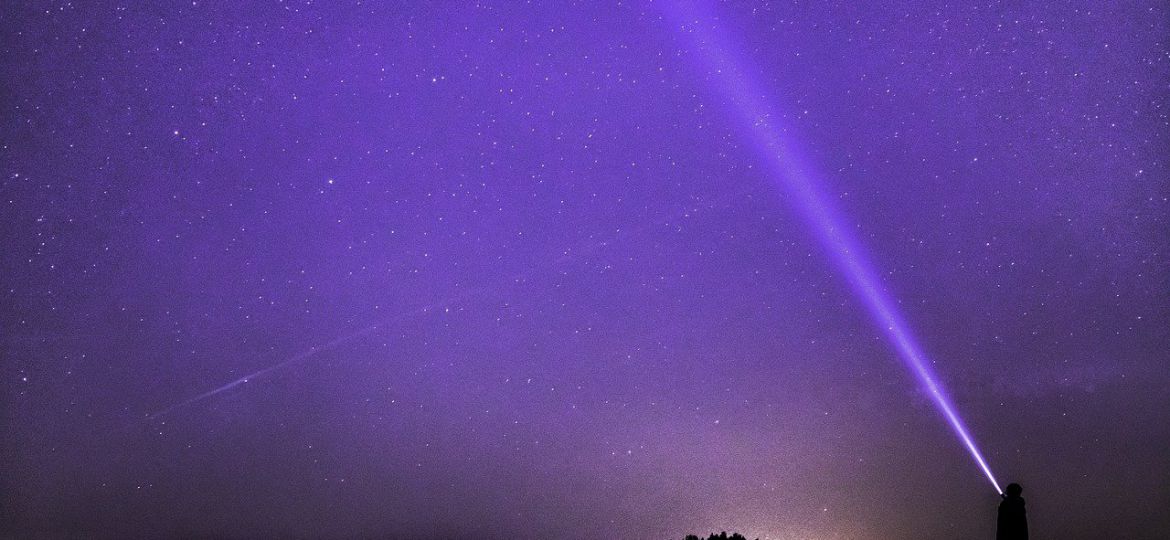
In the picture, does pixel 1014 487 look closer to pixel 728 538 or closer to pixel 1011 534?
pixel 1011 534

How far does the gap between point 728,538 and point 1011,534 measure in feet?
12.0

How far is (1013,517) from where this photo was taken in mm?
6391

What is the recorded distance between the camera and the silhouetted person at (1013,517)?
20.9 ft

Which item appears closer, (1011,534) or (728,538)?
(1011,534)

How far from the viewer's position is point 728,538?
31.3ft

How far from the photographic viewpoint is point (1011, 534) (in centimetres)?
638

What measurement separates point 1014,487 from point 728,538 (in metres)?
3.74

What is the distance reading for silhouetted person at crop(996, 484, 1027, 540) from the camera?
6.37 meters

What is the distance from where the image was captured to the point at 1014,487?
21.1ft

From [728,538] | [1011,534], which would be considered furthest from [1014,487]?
[728,538]

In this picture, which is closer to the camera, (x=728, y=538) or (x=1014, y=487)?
(x=1014, y=487)
